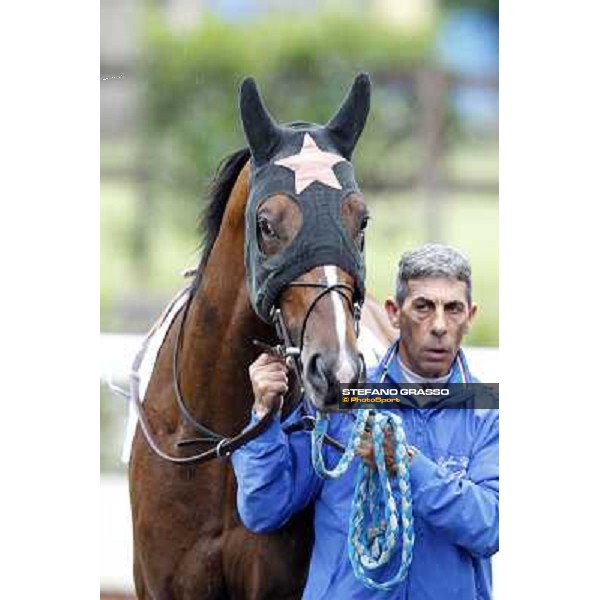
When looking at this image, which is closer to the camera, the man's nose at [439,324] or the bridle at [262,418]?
the bridle at [262,418]

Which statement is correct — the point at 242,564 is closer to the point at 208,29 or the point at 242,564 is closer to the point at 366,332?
the point at 366,332

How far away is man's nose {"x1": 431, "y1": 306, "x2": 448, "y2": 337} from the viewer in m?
2.80

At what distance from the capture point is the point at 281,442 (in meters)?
2.74

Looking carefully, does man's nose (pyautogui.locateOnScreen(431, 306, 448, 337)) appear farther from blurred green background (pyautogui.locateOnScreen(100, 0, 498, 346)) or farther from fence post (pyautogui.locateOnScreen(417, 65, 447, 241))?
fence post (pyautogui.locateOnScreen(417, 65, 447, 241))

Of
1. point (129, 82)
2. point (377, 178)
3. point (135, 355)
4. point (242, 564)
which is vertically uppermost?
point (129, 82)

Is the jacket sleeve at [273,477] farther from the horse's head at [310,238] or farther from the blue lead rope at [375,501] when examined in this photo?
the horse's head at [310,238]

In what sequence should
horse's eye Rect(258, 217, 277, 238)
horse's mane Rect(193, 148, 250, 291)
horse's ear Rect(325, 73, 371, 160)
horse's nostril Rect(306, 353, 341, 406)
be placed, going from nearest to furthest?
horse's nostril Rect(306, 353, 341, 406) → horse's eye Rect(258, 217, 277, 238) → horse's ear Rect(325, 73, 371, 160) → horse's mane Rect(193, 148, 250, 291)

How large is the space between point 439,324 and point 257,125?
0.52 meters

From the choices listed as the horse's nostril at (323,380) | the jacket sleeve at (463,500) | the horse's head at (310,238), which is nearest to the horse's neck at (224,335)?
the horse's head at (310,238)

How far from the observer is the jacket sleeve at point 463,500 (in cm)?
265

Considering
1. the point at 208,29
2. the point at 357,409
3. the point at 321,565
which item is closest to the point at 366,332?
the point at 357,409

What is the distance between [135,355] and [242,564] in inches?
21.3

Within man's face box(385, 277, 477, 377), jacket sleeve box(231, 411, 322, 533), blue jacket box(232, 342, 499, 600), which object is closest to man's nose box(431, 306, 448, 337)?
man's face box(385, 277, 477, 377)

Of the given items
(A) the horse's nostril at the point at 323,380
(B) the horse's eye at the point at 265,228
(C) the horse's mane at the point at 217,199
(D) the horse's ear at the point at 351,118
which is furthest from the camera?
(C) the horse's mane at the point at 217,199
